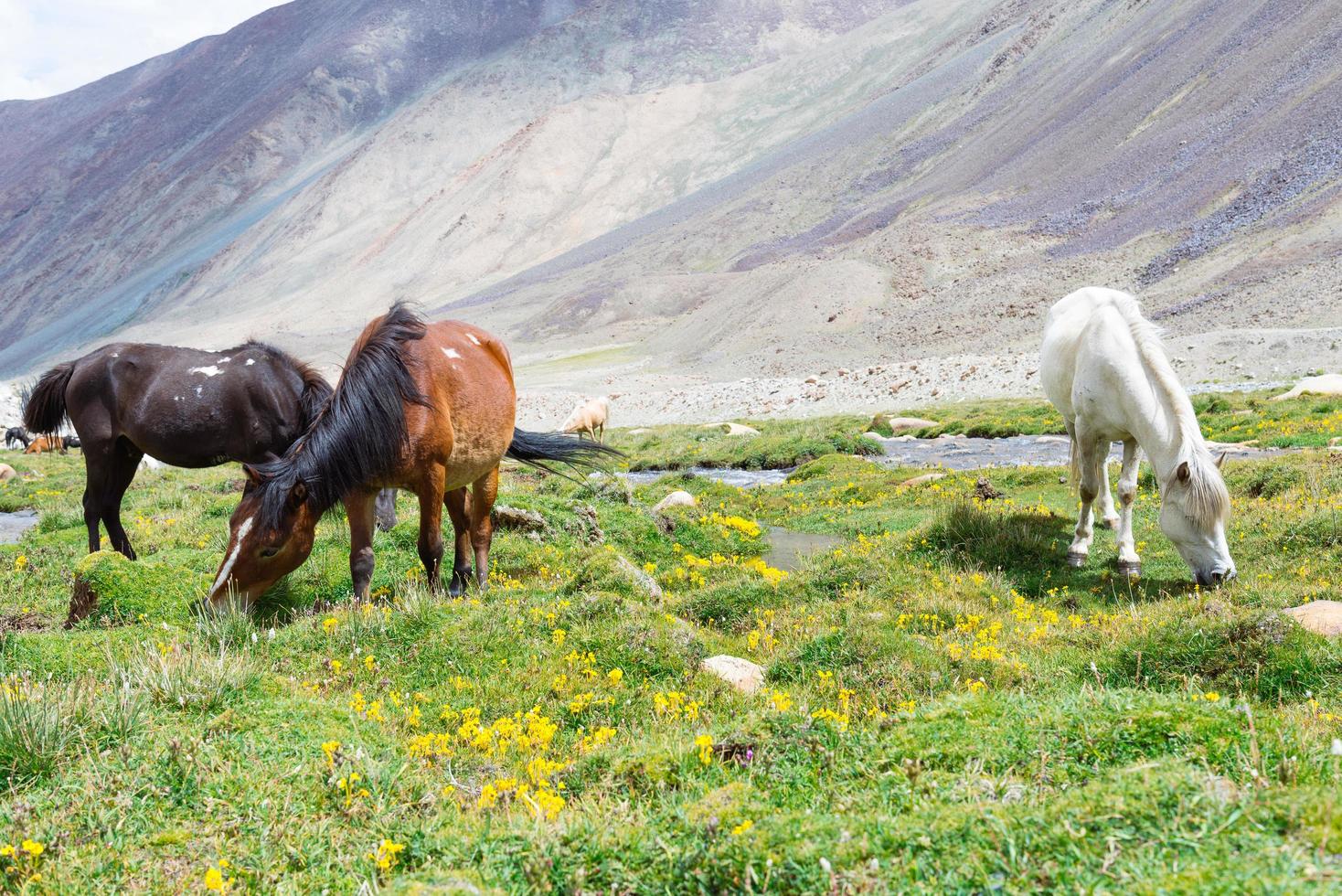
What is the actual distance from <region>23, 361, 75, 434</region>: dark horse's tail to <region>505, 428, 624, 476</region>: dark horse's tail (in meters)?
6.00

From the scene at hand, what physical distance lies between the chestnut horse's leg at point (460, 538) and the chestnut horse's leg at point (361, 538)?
107 cm

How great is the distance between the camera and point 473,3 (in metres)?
174

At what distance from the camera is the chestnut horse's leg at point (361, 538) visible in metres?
8.48

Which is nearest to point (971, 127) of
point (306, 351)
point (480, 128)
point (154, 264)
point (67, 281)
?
point (306, 351)

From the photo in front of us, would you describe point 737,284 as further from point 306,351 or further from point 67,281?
point 67,281

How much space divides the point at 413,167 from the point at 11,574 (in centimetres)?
13209

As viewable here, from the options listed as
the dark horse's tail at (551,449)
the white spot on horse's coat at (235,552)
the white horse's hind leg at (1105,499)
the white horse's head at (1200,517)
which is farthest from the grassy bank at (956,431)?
the white spot on horse's coat at (235,552)

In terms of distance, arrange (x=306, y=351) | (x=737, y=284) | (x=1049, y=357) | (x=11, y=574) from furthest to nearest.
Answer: (x=306, y=351) < (x=737, y=284) < (x=1049, y=357) < (x=11, y=574)

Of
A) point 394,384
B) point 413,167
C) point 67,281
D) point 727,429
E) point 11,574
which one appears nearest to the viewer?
point 394,384

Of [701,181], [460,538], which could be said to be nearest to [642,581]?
[460,538]

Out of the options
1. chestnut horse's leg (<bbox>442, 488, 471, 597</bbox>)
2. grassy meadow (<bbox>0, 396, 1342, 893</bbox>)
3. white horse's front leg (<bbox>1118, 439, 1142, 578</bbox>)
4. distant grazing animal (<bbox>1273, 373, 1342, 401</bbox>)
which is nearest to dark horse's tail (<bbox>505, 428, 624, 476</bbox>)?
chestnut horse's leg (<bbox>442, 488, 471, 597</bbox>)

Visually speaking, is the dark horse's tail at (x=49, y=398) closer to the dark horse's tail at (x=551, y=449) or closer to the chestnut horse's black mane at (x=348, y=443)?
the chestnut horse's black mane at (x=348, y=443)

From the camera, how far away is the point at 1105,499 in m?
11.5

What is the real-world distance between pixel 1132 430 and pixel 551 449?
22.0 ft
